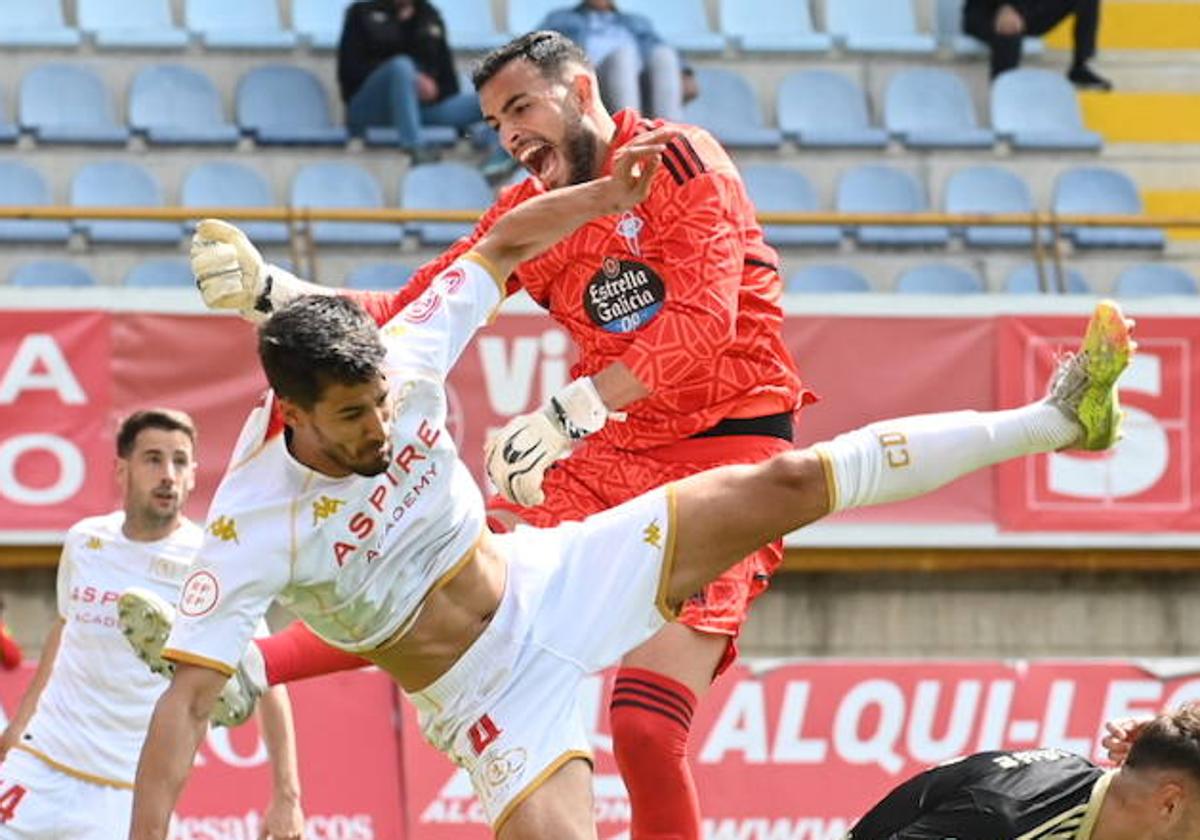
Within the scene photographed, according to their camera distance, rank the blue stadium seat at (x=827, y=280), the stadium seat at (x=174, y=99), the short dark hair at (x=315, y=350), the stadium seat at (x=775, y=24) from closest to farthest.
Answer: the short dark hair at (x=315, y=350) → the blue stadium seat at (x=827, y=280) → the stadium seat at (x=174, y=99) → the stadium seat at (x=775, y=24)

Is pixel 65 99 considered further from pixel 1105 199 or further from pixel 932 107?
pixel 1105 199

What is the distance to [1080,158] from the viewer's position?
14.6 m

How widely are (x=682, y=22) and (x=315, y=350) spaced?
975cm

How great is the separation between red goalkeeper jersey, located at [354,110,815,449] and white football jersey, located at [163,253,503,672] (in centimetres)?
56

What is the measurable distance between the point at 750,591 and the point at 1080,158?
8.42 meters

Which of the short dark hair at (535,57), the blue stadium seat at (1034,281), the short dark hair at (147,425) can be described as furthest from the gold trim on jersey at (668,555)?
the blue stadium seat at (1034,281)

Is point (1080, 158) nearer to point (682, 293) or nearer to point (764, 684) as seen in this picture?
point (764, 684)

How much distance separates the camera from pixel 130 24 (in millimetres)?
14227

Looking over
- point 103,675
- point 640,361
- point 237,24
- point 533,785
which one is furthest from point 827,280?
point 533,785

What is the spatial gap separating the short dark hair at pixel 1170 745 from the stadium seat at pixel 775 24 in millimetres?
9591

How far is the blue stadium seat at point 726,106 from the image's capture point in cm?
1398

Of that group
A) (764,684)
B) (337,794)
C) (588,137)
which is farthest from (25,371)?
(588,137)

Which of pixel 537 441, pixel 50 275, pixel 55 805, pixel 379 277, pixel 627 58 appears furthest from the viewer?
pixel 627 58

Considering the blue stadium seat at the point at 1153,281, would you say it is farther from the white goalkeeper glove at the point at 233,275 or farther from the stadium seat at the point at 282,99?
the white goalkeeper glove at the point at 233,275
